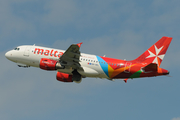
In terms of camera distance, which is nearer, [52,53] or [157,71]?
[157,71]

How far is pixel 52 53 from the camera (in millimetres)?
56250

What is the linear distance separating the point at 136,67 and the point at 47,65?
1572 cm

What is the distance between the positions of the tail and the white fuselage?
779cm

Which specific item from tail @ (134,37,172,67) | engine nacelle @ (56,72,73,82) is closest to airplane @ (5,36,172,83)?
tail @ (134,37,172,67)

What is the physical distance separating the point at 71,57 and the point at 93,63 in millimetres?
4280

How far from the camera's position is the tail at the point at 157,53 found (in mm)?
55344

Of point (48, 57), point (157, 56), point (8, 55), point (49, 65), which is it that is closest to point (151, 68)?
point (157, 56)

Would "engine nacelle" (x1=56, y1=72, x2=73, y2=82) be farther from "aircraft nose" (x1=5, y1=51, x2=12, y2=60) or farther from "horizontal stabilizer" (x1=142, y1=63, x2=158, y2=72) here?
"horizontal stabilizer" (x1=142, y1=63, x2=158, y2=72)

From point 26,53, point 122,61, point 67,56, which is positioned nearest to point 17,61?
point 26,53

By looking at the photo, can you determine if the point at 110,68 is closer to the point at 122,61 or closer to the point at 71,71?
the point at 122,61

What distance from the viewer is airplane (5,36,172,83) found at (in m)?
53.5

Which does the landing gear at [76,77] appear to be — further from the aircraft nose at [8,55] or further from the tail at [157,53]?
the aircraft nose at [8,55]

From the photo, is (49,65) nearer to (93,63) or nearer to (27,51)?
(27,51)

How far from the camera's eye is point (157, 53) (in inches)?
2192
